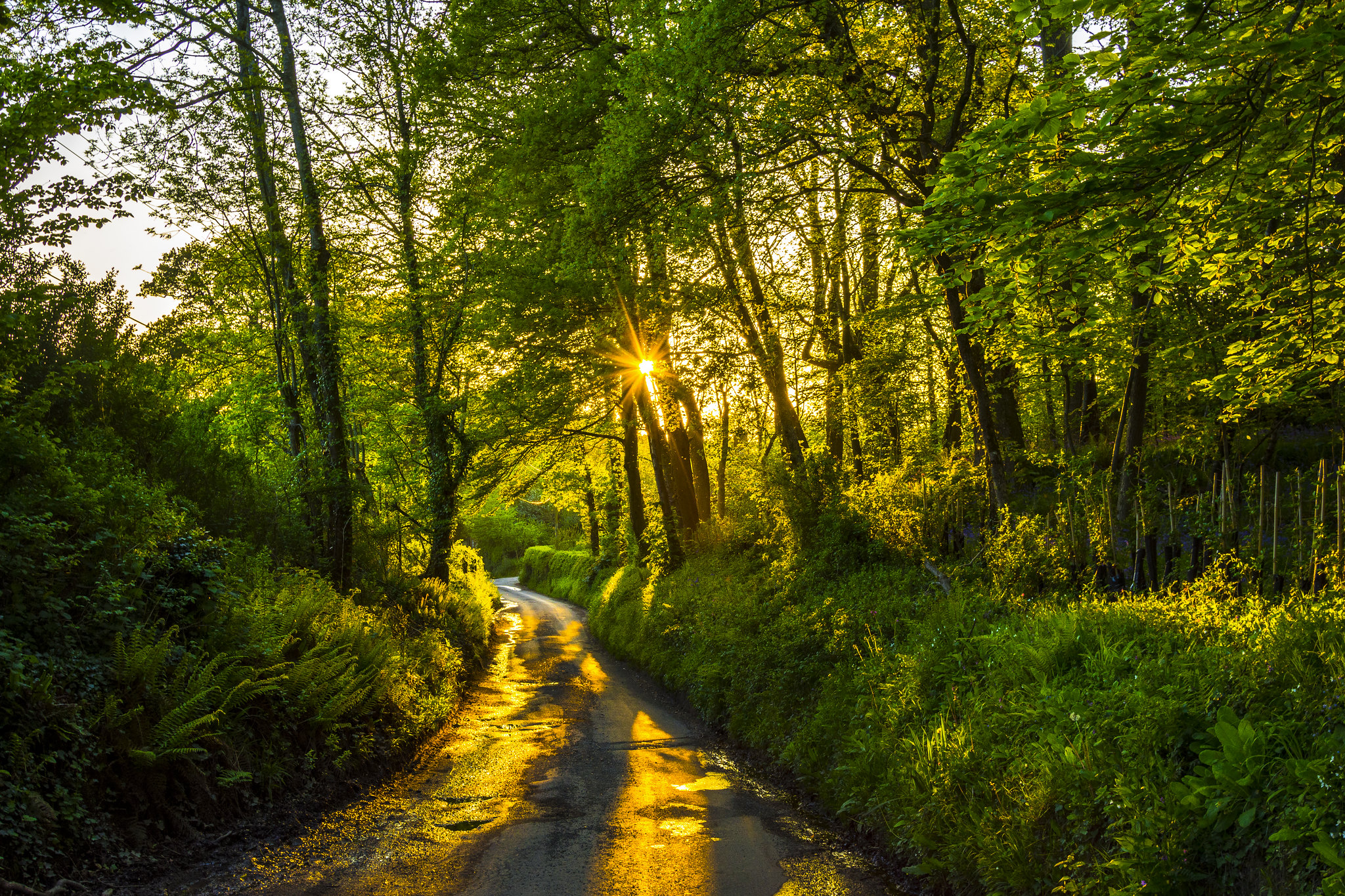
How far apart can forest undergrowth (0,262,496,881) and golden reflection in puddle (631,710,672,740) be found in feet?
9.68

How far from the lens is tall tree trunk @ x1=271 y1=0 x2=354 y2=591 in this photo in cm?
1341

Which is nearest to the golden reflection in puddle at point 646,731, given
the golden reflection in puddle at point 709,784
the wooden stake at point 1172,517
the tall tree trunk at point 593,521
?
the golden reflection in puddle at point 709,784

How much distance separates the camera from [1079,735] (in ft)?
17.7

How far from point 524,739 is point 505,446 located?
8.76 meters

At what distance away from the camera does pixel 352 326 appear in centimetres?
1639

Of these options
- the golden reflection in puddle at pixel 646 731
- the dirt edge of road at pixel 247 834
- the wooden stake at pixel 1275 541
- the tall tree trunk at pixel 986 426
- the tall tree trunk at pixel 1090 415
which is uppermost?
the tall tree trunk at pixel 1090 415

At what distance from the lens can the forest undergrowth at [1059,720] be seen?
4164 millimetres

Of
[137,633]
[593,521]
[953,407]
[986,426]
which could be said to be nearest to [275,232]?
[137,633]

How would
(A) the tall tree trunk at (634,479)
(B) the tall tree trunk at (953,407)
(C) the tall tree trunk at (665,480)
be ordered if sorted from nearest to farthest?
1. (B) the tall tree trunk at (953,407)
2. (C) the tall tree trunk at (665,480)
3. (A) the tall tree trunk at (634,479)

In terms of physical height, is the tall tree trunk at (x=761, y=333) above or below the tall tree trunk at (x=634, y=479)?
above

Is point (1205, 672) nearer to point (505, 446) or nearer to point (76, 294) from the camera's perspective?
point (76, 294)

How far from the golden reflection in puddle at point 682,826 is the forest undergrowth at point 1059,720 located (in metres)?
1.35

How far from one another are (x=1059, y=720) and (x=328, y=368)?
41.0ft

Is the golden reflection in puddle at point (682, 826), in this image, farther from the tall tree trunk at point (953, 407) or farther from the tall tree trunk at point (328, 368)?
the tall tree trunk at point (953, 407)
